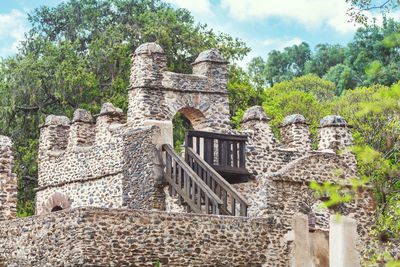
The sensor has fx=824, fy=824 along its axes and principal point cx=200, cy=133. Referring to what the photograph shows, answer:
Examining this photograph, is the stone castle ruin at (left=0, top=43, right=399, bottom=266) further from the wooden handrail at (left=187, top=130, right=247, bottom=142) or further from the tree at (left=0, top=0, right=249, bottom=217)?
the tree at (left=0, top=0, right=249, bottom=217)

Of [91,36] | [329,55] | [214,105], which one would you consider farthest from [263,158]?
[329,55]

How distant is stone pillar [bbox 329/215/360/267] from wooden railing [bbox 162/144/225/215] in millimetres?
2854

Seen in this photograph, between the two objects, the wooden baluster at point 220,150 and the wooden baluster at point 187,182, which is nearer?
the wooden baluster at point 187,182

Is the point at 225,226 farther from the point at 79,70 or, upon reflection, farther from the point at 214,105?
the point at 79,70

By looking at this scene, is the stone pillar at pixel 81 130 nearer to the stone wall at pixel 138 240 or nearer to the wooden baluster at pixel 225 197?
the wooden baluster at pixel 225 197

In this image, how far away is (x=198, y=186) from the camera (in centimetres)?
1922

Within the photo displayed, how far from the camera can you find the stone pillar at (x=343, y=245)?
1586 centimetres

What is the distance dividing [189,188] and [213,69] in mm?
5337

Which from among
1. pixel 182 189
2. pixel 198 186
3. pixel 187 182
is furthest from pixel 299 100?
pixel 198 186

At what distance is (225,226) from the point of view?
1683 cm

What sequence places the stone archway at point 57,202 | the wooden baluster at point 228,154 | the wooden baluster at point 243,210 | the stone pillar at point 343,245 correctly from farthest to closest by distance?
the stone archway at point 57,202
the wooden baluster at point 228,154
the wooden baluster at point 243,210
the stone pillar at point 343,245

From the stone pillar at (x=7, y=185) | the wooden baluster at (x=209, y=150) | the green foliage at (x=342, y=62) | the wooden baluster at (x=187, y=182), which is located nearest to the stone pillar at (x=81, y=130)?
the stone pillar at (x=7, y=185)

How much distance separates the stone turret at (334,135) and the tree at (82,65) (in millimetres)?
11460

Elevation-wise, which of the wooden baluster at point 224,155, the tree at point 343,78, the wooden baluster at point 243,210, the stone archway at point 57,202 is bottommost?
the wooden baluster at point 243,210
